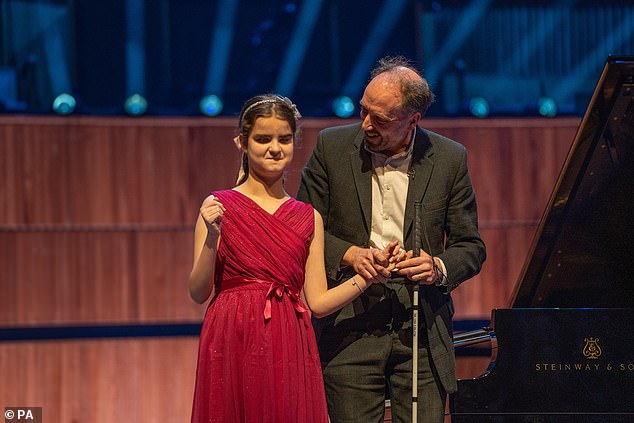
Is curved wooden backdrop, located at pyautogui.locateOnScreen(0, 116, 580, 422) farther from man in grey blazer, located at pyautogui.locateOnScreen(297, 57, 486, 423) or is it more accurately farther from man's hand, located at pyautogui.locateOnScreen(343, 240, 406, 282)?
man's hand, located at pyautogui.locateOnScreen(343, 240, 406, 282)

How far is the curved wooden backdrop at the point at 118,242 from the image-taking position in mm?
4941

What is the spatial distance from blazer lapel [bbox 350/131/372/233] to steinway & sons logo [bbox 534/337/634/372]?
696mm

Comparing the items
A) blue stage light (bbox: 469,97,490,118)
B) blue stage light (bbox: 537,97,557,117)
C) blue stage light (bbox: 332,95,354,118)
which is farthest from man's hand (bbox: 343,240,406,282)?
blue stage light (bbox: 537,97,557,117)

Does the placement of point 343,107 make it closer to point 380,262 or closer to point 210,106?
point 210,106

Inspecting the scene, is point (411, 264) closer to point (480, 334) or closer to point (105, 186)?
point (480, 334)

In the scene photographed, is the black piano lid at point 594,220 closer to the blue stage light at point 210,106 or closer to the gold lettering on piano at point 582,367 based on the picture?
the gold lettering on piano at point 582,367

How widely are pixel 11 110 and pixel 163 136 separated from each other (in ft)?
2.70

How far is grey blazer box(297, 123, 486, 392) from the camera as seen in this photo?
96.8 inches

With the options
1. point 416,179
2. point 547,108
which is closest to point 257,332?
point 416,179

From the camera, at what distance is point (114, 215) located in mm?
5098

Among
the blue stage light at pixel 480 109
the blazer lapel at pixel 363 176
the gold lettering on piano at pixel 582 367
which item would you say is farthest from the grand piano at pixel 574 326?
the blue stage light at pixel 480 109

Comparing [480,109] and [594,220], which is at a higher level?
[480,109]

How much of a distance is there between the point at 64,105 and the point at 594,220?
3.29m

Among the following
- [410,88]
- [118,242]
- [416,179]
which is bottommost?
[416,179]
